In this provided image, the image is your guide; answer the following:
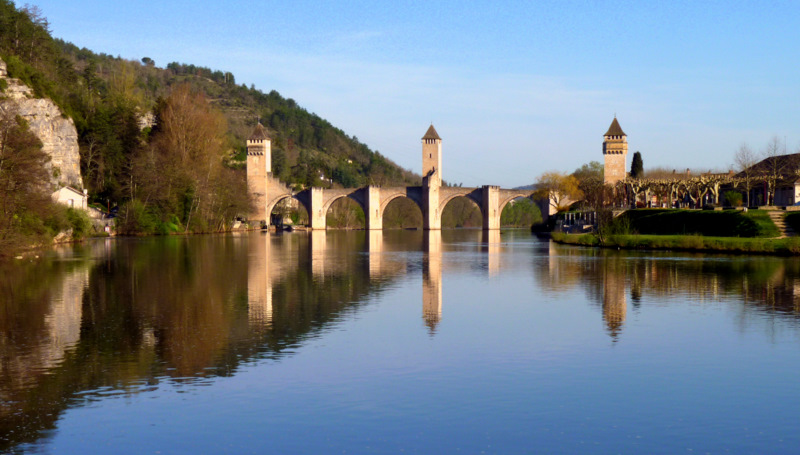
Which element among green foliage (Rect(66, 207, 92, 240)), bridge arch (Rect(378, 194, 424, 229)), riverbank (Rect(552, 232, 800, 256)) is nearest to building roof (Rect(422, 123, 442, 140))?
bridge arch (Rect(378, 194, 424, 229))

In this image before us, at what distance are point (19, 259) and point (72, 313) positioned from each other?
17.0 meters

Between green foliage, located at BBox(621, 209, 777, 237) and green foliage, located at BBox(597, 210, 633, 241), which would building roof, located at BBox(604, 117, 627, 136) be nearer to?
green foliage, located at BBox(621, 209, 777, 237)

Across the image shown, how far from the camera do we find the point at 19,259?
3088 centimetres

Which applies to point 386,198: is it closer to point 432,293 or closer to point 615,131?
point 615,131

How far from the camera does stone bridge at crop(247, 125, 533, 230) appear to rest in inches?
3772

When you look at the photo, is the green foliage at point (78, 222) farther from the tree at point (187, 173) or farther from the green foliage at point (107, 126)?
the tree at point (187, 173)

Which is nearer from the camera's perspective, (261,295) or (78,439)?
(78,439)

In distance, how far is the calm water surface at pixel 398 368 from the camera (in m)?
7.95

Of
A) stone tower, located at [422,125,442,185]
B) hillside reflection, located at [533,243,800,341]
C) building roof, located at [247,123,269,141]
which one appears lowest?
hillside reflection, located at [533,243,800,341]

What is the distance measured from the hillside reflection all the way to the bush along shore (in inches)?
87.9

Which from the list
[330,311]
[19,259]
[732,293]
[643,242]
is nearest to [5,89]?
[19,259]

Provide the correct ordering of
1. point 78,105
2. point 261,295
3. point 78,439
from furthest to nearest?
1. point 78,105
2. point 261,295
3. point 78,439

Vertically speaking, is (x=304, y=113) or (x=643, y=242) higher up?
(x=304, y=113)

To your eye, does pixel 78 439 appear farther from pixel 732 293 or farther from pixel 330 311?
pixel 732 293
